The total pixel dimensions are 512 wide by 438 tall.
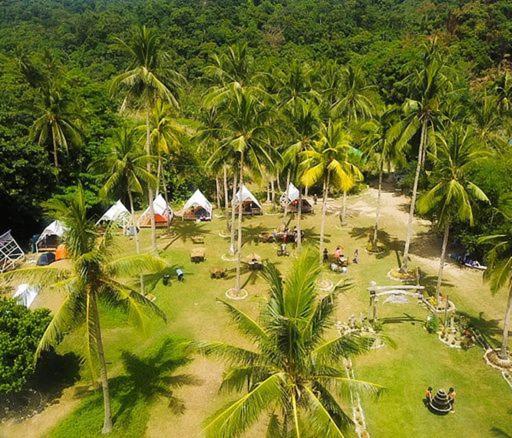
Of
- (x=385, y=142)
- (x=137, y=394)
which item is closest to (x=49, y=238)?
(x=137, y=394)

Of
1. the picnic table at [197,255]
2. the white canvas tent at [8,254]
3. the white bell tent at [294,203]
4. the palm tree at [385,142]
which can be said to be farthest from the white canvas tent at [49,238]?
the palm tree at [385,142]

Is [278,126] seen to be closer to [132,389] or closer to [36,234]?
[132,389]

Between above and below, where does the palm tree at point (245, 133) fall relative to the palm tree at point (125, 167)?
above

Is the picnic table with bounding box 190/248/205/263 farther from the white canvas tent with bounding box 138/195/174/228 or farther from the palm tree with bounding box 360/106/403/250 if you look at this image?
the palm tree with bounding box 360/106/403/250

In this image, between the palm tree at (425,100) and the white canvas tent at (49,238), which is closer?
the palm tree at (425,100)

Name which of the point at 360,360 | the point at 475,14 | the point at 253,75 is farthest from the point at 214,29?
the point at 360,360

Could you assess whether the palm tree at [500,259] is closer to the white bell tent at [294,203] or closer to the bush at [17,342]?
the bush at [17,342]

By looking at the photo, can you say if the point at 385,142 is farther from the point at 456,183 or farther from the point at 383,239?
the point at 383,239
